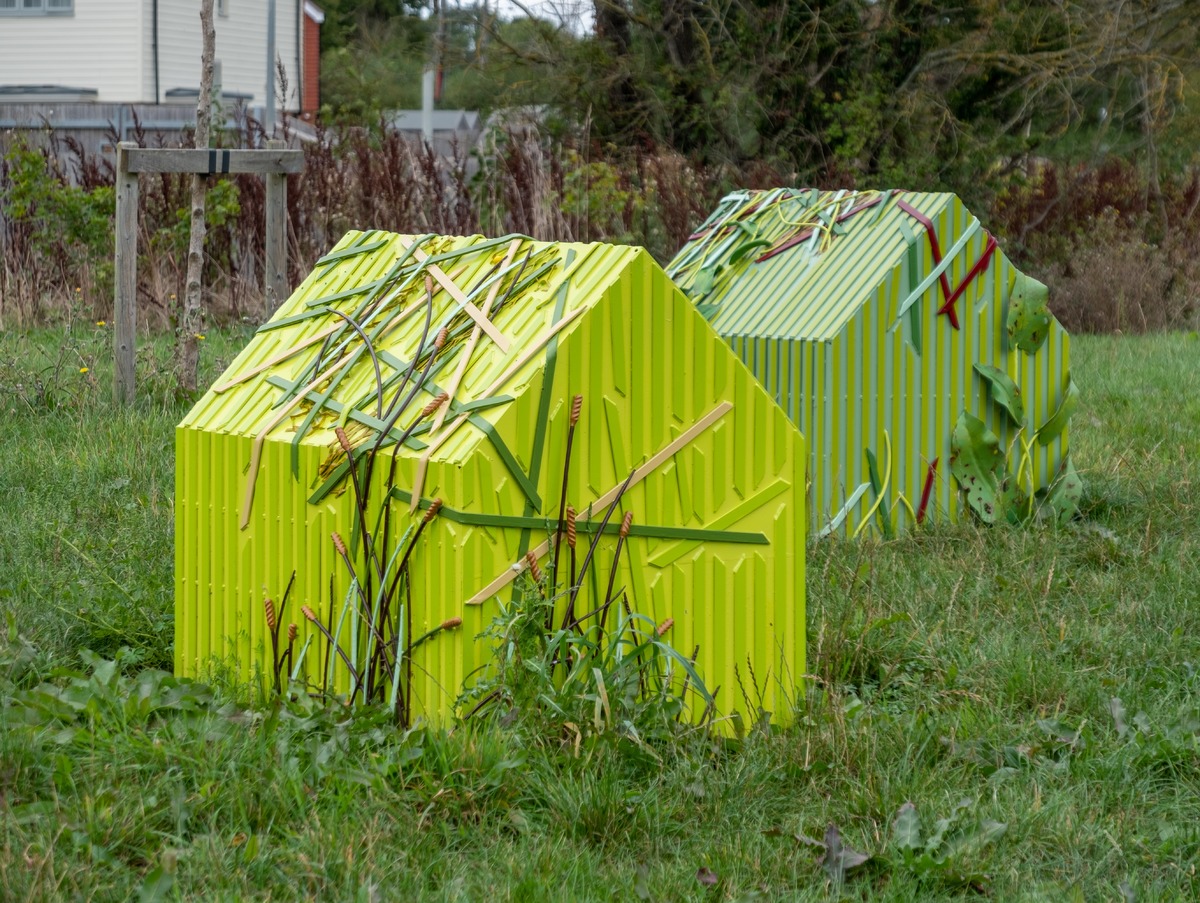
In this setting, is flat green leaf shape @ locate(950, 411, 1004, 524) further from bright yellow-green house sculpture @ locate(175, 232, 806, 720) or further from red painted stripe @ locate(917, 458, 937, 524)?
bright yellow-green house sculpture @ locate(175, 232, 806, 720)

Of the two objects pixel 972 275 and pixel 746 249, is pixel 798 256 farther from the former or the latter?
pixel 972 275

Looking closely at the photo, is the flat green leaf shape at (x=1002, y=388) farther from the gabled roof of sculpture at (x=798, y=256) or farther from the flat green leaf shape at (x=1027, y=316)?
the gabled roof of sculpture at (x=798, y=256)

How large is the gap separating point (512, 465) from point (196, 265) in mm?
5365

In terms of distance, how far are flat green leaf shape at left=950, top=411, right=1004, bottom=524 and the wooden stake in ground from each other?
4090 mm

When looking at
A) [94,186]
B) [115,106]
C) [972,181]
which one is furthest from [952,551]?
[115,106]

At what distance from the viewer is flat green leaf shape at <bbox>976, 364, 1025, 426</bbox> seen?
6.04 m

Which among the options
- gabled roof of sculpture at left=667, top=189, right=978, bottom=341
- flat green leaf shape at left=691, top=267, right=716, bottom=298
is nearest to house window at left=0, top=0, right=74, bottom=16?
gabled roof of sculpture at left=667, top=189, right=978, bottom=341

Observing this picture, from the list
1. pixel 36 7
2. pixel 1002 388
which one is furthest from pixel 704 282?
pixel 36 7

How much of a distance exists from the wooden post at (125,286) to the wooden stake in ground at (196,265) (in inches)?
10.6

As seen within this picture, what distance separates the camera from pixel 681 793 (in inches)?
126

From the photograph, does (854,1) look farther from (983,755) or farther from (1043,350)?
(983,755)

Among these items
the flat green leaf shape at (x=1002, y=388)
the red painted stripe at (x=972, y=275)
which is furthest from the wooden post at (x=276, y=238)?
the flat green leaf shape at (x=1002, y=388)

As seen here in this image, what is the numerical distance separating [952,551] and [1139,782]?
215 centimetres

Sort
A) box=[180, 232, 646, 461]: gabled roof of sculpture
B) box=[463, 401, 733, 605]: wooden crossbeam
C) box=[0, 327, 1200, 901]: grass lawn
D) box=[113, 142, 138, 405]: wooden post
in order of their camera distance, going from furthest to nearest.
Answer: box=[113, 142, 138, 405]: wooden post
box=[180, 232, 646, 461]: gabled roof of sculpture
box=[463, 401, 733, 605]: wooden crossbeam
box=[0, 327, 1200, 901]: grass lawn
